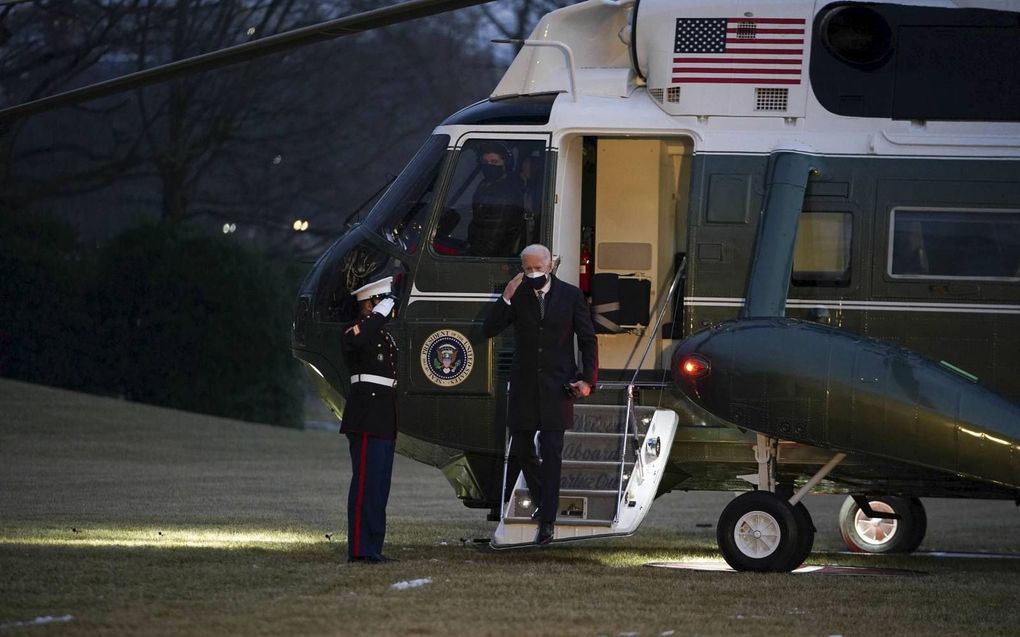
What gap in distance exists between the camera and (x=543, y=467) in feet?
32.8

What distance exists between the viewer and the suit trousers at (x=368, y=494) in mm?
9750

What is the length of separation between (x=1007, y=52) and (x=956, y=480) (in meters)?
2.84

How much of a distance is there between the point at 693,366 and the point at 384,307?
6.29ft

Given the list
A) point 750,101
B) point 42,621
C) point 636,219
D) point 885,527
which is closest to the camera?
point 42,621

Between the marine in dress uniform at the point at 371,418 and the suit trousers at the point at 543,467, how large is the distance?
79 cm

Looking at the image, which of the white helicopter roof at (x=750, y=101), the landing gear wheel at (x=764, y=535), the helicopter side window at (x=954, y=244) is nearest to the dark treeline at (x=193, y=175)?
the white helicopter roof at (x=750, y=101)

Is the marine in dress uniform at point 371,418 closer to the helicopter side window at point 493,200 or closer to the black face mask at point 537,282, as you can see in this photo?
the black face mask at point 537,282

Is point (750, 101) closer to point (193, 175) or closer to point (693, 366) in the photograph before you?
point (693, 366)

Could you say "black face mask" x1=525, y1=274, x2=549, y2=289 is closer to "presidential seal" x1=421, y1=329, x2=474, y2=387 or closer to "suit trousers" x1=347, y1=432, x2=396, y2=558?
"presidential seal" x1=421, y1=329, x2=474, y2=387

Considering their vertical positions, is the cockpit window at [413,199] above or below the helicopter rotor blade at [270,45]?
below

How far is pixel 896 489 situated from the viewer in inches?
445

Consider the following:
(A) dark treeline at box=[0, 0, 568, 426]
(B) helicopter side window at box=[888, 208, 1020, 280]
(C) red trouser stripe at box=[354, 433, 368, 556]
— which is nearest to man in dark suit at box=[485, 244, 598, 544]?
(C) red trouser stripe at box=[354, 433, 368, 556]

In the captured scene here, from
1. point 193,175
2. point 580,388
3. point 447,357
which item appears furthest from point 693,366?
point 193,175

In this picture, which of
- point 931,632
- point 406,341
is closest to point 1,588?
point 406,341
